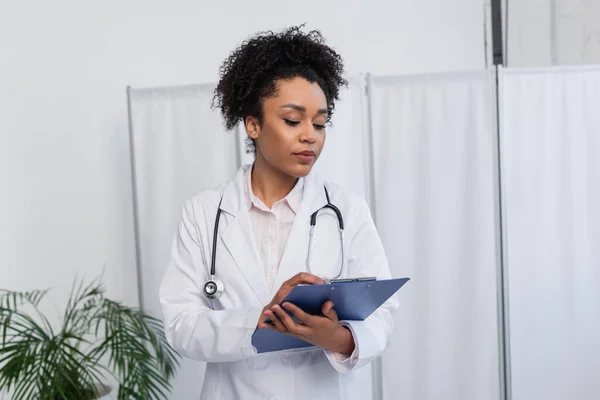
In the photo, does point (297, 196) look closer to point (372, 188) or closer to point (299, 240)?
point (299, 240)

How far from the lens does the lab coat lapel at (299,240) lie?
1.73 m

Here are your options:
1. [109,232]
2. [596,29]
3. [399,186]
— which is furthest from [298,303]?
[596,29]

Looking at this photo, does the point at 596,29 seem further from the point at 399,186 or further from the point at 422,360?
the point at 422,360

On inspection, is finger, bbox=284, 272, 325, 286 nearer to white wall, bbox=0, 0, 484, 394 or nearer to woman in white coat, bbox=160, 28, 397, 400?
woman in white coat, bbox=160, 28, 397, 400

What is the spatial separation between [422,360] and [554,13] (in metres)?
2.63

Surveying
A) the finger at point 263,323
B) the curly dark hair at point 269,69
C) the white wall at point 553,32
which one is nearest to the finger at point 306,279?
the finger at point 263,323

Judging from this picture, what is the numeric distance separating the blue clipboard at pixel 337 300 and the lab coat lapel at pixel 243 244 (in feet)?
0.33

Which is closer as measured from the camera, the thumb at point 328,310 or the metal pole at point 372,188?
the thumb at point 328,310

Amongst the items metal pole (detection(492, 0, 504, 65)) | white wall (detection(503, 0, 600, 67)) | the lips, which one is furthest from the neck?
white wall (detection(503, 0, 600, 67))

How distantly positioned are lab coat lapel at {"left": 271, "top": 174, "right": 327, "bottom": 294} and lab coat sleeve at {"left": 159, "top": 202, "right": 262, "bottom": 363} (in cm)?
14

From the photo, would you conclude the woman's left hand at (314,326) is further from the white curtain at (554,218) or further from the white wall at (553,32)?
A: the white wall at (553,32)

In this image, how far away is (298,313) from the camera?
4.95 ft

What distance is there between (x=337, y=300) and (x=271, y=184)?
39 centimetres

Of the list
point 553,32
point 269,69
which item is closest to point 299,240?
point 269,69
